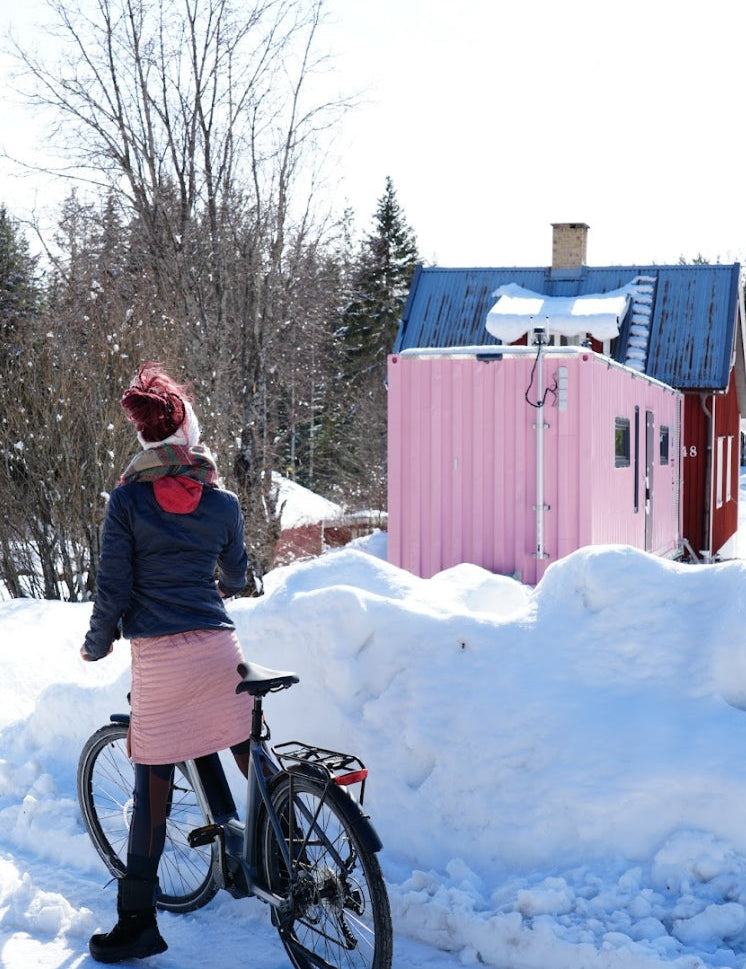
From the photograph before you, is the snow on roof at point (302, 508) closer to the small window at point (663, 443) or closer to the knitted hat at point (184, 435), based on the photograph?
the small window at point (663, 443)

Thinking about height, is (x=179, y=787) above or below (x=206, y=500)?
below

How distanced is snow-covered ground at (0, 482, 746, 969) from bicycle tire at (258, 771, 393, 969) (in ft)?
1.12

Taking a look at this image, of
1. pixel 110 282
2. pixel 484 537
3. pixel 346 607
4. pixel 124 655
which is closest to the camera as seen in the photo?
pixel 346 607

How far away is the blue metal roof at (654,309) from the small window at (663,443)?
17.5ft

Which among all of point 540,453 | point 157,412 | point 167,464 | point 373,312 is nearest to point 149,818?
point 167,464

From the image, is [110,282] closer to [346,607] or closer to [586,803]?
[346,607]

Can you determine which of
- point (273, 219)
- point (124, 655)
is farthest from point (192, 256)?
point (124, 655)

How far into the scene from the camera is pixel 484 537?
11.3 m

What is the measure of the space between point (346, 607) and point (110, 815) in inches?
53.0

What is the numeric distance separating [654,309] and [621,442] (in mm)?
11291

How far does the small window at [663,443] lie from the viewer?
16147 millimetres

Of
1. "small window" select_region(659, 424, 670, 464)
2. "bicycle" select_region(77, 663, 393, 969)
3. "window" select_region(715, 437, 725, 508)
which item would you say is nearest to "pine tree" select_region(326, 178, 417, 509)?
"window" select_region(715, 437, 725, 508)

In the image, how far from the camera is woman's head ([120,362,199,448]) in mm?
3877

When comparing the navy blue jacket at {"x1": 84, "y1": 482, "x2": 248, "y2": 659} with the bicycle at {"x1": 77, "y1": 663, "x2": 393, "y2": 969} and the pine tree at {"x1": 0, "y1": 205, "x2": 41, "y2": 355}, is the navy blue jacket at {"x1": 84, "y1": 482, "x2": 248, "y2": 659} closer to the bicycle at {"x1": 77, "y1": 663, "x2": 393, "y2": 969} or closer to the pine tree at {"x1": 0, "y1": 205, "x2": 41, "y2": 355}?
the bicycle at {"x1": 77, "y1": 663, "x2": 393, "y2": 969}
